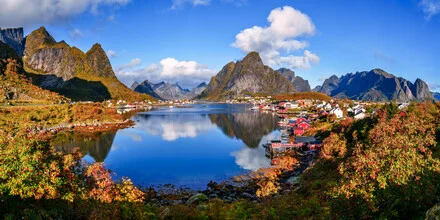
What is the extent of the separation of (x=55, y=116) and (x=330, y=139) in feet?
262

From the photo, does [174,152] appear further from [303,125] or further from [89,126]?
[89,126]

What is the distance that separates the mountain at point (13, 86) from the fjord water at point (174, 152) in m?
48.3

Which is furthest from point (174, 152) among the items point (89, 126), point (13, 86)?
point (13, 86)

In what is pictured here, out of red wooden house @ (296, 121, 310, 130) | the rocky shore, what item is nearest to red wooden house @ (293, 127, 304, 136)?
red wooden house @ (296, 121, 310, 130)

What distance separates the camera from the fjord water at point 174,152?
38719 mm

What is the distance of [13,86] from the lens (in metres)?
105

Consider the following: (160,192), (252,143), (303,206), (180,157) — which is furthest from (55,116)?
(303,206)

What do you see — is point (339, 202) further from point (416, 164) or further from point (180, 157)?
point (180, 157)

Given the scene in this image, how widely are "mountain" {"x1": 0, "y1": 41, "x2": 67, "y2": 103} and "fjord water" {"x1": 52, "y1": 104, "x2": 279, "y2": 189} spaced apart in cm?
4828

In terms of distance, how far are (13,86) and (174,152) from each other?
88047mm

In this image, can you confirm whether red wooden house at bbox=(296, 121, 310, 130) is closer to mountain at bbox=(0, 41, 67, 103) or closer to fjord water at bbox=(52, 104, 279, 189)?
fjord water at bbox=(52, 104, 279, 189)

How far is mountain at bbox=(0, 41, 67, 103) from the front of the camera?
100125 mm

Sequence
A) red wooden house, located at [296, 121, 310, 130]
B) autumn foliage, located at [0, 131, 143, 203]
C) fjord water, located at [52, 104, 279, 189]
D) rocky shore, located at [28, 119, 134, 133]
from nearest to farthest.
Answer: autumn foliage, located at [0, 131, 143, 203]
fjord water, located at [52, 104, 279, 189]
red wooden house, located at [296, 121, 310, 130]
rocky shore, located at [28, 119, 134, 133]

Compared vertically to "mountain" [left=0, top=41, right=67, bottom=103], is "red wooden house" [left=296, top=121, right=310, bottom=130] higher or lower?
lower
